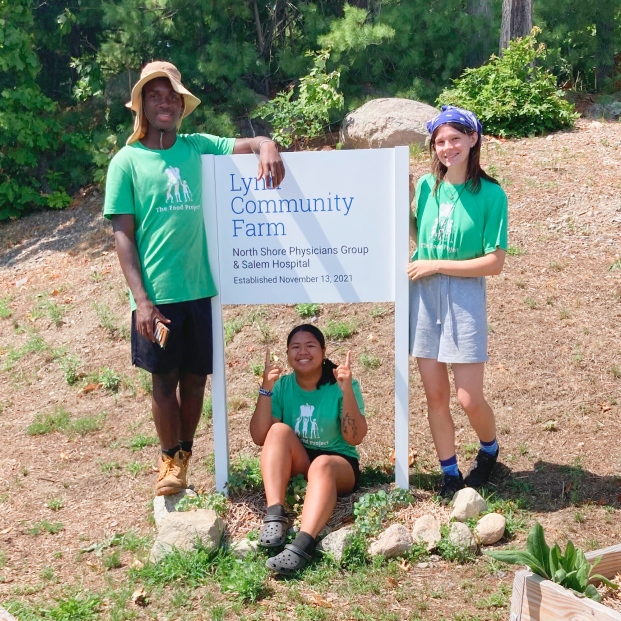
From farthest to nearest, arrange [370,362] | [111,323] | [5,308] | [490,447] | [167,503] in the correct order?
[5,308], [111,323], [370,362], [490,447], [167,503]

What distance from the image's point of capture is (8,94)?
9672 millimetres

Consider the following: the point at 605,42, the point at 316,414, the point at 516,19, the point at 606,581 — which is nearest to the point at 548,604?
the point at 606,581

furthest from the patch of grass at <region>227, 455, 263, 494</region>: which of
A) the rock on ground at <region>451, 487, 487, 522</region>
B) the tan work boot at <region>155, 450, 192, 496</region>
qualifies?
the rock on ground at <region>451, 487, 487, 522</region>

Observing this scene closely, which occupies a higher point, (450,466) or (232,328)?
(232,328)

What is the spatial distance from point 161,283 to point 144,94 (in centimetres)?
90

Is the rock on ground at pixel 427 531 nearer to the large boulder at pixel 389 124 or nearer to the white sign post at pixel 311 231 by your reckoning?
the white sign post at pixel 311 231

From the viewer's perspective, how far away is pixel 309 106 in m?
9.10

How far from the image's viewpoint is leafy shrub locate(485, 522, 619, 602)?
272 centimetres

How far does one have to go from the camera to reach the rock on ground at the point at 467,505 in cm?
380

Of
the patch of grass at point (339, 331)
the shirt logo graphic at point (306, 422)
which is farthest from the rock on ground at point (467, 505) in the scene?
the patch of grass at point (339, 331)

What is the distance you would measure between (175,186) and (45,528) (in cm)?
201

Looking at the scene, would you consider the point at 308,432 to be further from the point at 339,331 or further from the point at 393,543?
the point at 339,331

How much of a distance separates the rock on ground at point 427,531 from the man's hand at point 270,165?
180 centimetres

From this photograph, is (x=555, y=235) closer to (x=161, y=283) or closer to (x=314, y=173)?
(x=314, y=173)
